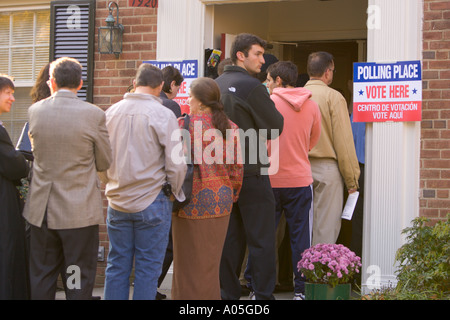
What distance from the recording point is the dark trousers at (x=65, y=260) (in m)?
4.16

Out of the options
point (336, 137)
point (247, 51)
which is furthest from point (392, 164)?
point (247, 51)

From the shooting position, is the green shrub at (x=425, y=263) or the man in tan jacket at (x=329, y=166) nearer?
the green shrub at (x=425, y=263)

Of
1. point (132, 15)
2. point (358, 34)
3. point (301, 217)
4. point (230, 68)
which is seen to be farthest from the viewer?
point (358, 34)

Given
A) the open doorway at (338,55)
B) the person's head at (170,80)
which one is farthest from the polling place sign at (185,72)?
the open doorway at (338,55)

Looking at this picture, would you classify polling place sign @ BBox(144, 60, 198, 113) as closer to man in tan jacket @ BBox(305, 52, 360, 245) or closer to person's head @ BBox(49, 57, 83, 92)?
man in tan jacket @ BBox(305, 52, 360, 245)

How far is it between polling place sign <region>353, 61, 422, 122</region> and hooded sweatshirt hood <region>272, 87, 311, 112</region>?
1.71ft

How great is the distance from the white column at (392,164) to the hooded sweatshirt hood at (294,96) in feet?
2.25

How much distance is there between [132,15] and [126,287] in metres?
3.21

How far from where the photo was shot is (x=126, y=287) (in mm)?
4340

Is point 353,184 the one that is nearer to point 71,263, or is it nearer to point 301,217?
point 301,217

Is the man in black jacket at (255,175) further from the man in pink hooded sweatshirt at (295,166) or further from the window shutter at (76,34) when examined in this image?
the window shutter at (76,34)

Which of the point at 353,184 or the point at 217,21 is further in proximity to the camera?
the point at 217,21

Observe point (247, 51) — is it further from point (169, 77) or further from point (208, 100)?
point (169, 77)
